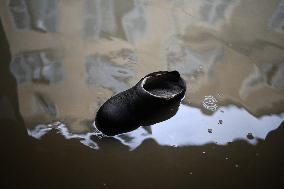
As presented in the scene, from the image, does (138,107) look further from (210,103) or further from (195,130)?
(210,103)

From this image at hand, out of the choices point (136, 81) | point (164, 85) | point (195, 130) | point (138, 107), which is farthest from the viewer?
point (136, 81)

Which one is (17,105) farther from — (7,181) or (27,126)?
(7,181)

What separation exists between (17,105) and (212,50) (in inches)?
71.4

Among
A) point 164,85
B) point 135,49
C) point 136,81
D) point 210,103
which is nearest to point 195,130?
point 210,103

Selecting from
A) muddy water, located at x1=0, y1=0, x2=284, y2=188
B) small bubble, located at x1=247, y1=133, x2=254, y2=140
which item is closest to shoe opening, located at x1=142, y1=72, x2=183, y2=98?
muddy water, located at x1=0, y1=0, x2=284, y2=188

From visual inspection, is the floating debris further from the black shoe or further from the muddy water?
the black shoe

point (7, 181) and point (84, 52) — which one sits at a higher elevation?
point (84, 52)

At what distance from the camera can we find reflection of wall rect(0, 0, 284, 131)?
2.56 metres

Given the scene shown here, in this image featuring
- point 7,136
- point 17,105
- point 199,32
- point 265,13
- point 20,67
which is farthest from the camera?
point 265,13

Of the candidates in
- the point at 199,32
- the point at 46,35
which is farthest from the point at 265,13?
the point at 46,35

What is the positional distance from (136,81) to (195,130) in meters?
0.65

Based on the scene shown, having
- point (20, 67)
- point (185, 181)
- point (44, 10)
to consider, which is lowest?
point (185, 181)

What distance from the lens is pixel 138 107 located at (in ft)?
7.39

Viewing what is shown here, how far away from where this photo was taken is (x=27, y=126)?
2234mm
